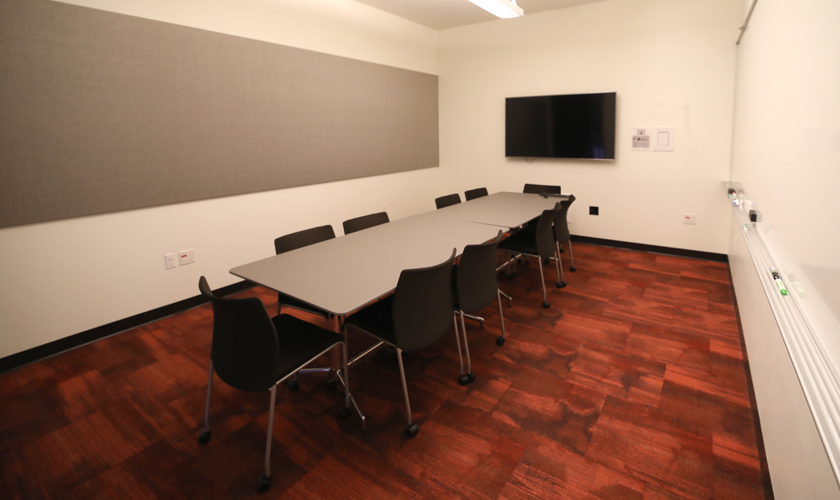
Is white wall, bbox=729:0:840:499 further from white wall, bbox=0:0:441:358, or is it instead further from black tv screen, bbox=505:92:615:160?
white wall, bbox=0:0:441:358

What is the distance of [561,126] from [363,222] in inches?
135

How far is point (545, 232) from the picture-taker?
3.62m

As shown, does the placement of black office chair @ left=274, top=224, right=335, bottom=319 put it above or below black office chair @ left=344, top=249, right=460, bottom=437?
above

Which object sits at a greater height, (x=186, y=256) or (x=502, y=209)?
(x=502, y=209)

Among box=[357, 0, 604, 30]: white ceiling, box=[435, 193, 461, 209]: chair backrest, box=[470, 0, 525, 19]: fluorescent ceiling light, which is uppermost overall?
box=[357, 0, 604, 30]: white ceiling

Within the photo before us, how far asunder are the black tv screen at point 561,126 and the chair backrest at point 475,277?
3459 mm

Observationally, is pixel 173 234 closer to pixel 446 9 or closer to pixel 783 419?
pixel 783 419

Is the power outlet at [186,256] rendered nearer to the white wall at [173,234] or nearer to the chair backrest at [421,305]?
the white wall at [173,234]

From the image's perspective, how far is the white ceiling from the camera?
5.09m

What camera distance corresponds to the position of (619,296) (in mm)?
3875

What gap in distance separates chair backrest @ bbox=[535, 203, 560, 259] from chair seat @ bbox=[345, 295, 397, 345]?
1.57 m

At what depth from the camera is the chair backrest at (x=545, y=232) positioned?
352 cm

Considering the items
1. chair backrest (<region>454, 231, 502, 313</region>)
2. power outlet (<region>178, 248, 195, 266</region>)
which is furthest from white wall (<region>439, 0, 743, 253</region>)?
power outlet (<region>178, 248, 195, 266</region>)

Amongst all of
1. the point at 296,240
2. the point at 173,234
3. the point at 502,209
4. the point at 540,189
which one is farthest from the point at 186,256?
the point at 540,189
